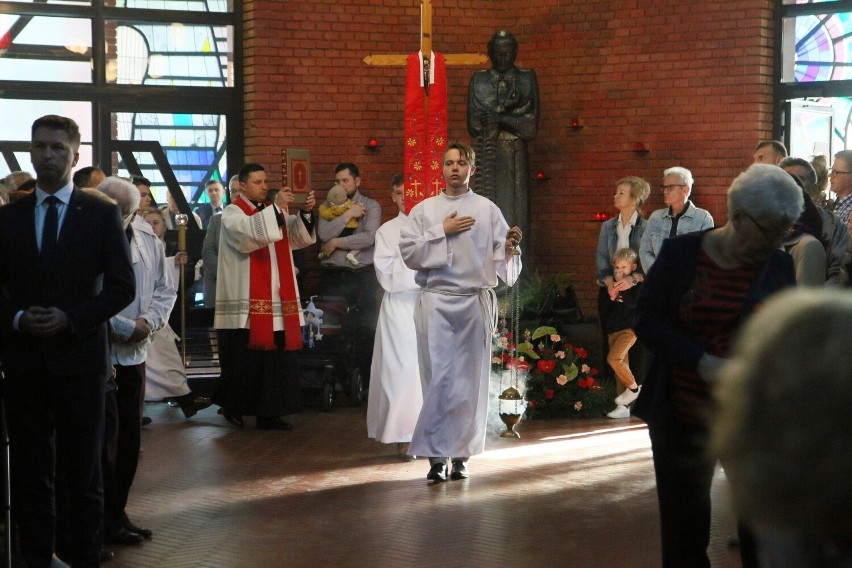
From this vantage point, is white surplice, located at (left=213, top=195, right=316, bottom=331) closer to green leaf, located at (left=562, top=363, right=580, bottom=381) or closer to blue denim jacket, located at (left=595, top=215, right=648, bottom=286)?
green leaf, located at (left=562, top=363, right=580, bottom=381)

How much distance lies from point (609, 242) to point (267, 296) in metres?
3.22

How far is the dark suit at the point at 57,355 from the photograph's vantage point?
4543 mm

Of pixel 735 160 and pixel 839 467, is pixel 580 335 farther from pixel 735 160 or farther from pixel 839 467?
pixel 839 467

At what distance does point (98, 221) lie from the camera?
4.62 meters

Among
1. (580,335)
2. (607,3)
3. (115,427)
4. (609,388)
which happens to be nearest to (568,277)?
(580,335)

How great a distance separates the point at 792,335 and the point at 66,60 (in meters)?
12.1

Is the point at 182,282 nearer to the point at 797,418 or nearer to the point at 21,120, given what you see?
the point at 21,120

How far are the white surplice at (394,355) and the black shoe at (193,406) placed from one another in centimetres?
215

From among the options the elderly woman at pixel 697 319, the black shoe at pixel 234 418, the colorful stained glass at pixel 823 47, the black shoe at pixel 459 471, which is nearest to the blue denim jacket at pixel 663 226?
the colorful stained glass at pixel 823 47

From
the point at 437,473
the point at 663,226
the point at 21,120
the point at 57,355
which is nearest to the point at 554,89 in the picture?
the point at 663,226

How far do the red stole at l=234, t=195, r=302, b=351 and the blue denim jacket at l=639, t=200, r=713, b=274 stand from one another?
2.90 m

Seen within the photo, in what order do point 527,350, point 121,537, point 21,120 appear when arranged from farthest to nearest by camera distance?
point 21,120 → point 527,350 → point 121,537

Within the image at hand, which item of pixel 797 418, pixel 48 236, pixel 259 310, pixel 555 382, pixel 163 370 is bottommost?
pixel 555 382

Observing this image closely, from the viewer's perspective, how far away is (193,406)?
10000mm
